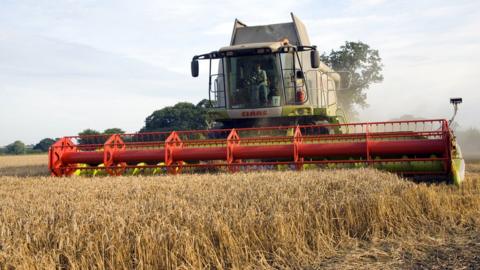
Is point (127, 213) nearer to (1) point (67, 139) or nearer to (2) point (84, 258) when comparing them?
(2) point (84, 258)

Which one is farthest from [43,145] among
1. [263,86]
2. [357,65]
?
[263,86]

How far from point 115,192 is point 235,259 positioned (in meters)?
1.97

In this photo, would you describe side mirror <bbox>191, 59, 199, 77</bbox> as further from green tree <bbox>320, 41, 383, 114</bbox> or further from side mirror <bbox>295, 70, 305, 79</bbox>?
green tree <bbox>320, 41, 383, 114</bbox>

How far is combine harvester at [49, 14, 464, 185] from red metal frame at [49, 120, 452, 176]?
0.01 metres

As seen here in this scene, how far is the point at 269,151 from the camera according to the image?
6426mm

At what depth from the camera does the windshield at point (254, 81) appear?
27.3 feet

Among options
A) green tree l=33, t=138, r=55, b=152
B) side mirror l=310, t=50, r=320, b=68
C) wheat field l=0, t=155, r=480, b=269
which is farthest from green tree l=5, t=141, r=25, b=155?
wheat field l=0, t=155, r=480, b=269

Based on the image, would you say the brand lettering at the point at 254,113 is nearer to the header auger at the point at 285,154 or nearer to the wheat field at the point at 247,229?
the header auger at the point at 285,154

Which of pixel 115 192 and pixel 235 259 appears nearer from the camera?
pixel 235 259

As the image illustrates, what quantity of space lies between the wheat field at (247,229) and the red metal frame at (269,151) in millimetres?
1799

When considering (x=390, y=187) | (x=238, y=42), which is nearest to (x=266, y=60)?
(x=238, y=42)

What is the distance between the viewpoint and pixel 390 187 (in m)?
4.34

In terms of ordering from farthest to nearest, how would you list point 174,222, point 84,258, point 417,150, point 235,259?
point 417,150
point 174,222
point 235,259
point 84,258

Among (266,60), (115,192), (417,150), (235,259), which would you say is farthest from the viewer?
(266,60)
